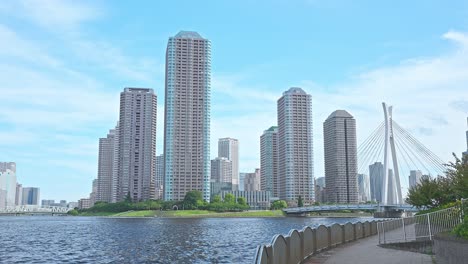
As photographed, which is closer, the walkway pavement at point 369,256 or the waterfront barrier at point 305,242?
the waterfront barrier at point 305,242

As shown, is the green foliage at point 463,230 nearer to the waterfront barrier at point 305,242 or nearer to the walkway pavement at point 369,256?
the walkway pavement at point 369,256

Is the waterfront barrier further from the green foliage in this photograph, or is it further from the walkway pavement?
the green foliage

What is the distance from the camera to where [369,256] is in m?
21.2

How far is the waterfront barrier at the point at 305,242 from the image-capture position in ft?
48.0

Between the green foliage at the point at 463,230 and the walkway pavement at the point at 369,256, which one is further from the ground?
the green foliage at the point at 463,230

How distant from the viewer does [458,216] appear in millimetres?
23109

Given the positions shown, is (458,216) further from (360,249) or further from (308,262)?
(308,262)

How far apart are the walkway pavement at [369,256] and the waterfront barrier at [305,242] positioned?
0.54m

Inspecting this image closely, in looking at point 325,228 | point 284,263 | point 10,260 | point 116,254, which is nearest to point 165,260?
point 116,254

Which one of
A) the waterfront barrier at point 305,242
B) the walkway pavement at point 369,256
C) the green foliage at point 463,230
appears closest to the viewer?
the green foliage at point 463,230

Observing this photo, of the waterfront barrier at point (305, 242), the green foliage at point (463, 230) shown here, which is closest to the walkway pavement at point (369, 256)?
the waterfront barrier at point (305, 242)

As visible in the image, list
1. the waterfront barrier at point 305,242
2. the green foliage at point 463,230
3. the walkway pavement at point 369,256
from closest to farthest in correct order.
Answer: the green foliage at point 463,230, the waterfront barrier at point 305,242, the walkway pavement at point 369,256

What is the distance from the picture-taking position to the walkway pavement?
1946 cm

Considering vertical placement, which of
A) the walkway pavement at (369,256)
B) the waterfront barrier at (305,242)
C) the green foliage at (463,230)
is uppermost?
the green foliage at (463,230)
